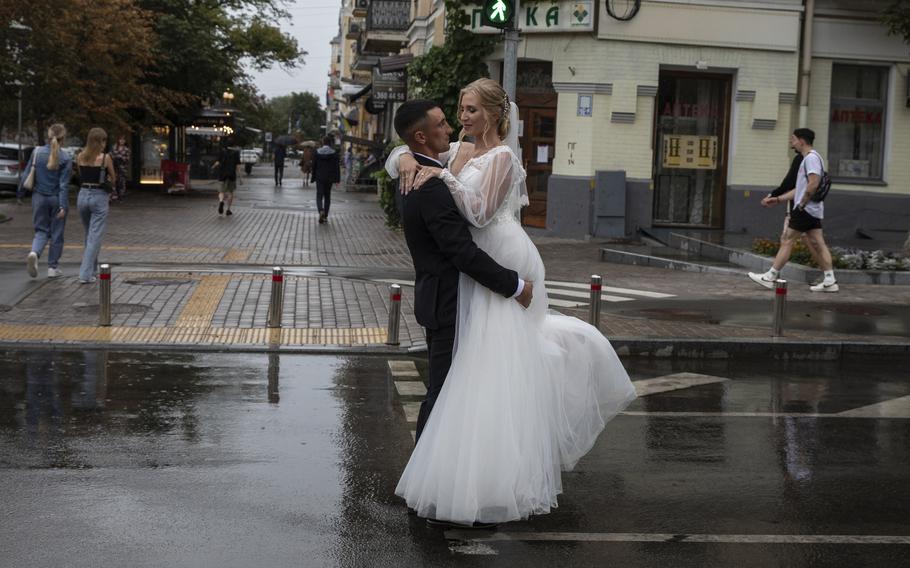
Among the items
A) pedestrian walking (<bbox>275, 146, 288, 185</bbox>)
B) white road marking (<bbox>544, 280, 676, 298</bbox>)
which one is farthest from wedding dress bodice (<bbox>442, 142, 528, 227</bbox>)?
pedestrian walking (<bbox>275, 146, 288, 185</bbox>)

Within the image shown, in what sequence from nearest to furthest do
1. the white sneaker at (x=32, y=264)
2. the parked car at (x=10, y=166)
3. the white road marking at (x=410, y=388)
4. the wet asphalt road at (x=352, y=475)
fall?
1. the wet asphalt road at (x=352, y=475)
2. the white road marking at (x=410, y=388)
3. the white sneaker at (x=32, y=264)
4. the parked car at (x=10, y=166)

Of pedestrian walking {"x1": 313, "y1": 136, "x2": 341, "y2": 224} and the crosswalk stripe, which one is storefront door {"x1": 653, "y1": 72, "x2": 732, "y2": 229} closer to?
pedestrian walking {"x1": 313, "y1": 136, "x2": 341, "y2": 224}

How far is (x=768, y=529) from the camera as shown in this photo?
5637 mm

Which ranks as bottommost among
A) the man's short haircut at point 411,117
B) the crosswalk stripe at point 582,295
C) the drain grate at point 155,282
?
the drain grate at point 155,282

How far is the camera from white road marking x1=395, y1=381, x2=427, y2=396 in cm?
868

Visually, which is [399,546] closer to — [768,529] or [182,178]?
[768,529]

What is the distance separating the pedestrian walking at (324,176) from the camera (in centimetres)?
2653

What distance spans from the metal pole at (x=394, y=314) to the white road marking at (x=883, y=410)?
3860 millimetres

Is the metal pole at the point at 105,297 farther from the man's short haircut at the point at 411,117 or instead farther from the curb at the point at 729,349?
the man's short haircut at the point at 411,117

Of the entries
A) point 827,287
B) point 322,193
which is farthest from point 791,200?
point 322,193

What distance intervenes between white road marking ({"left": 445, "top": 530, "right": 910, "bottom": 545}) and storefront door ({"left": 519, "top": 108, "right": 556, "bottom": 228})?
721 inches

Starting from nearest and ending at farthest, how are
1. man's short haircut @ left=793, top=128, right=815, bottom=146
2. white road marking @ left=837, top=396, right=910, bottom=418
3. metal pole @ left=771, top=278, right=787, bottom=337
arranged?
white road marking @ left=837, top=396, right=910, bottom=418
metal pole @ left=771, top=278, right=787, bottom=337
man's short haircut @ left=793, top=128, right=815, bottom=146

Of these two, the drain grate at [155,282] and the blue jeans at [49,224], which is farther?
the blue jeans at [49,224]

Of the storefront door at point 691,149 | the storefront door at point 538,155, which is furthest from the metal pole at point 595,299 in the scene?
the storefront door at point 691,149
